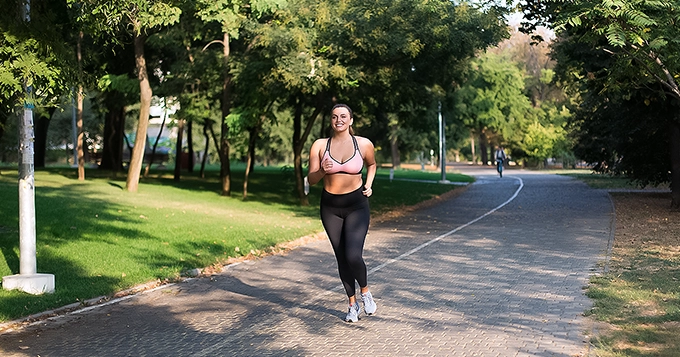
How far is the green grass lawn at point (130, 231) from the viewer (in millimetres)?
11164

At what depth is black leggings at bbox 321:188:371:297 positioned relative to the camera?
8227mm

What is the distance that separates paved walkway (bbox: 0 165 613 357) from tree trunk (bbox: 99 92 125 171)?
72.5ft

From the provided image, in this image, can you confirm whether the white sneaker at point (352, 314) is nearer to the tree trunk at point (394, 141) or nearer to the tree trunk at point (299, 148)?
the tree trunk at point (299, 148)

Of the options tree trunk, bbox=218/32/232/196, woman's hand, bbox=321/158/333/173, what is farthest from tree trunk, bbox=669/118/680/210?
woman's hand, bbox=321/158/333/173

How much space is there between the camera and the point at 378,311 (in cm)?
895

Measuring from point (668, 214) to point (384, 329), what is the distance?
15265 mm

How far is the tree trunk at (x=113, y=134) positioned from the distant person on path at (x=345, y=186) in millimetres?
27429

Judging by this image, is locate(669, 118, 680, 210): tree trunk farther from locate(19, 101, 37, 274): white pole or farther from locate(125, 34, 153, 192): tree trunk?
locate(19, 101, 37, 274): white pole

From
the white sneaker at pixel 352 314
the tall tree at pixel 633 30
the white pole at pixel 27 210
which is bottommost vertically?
the white sneaker at pixel 352 314

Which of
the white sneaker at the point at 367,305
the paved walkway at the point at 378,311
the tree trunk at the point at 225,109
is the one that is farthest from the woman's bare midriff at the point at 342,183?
the tree trunk at the point at 225,109

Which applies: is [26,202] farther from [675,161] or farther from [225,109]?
[675,161]

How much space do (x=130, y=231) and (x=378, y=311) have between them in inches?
319

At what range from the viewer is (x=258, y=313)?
29.7ft

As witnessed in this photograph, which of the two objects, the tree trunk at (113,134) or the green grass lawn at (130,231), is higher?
the tree trunk at (113,134)
